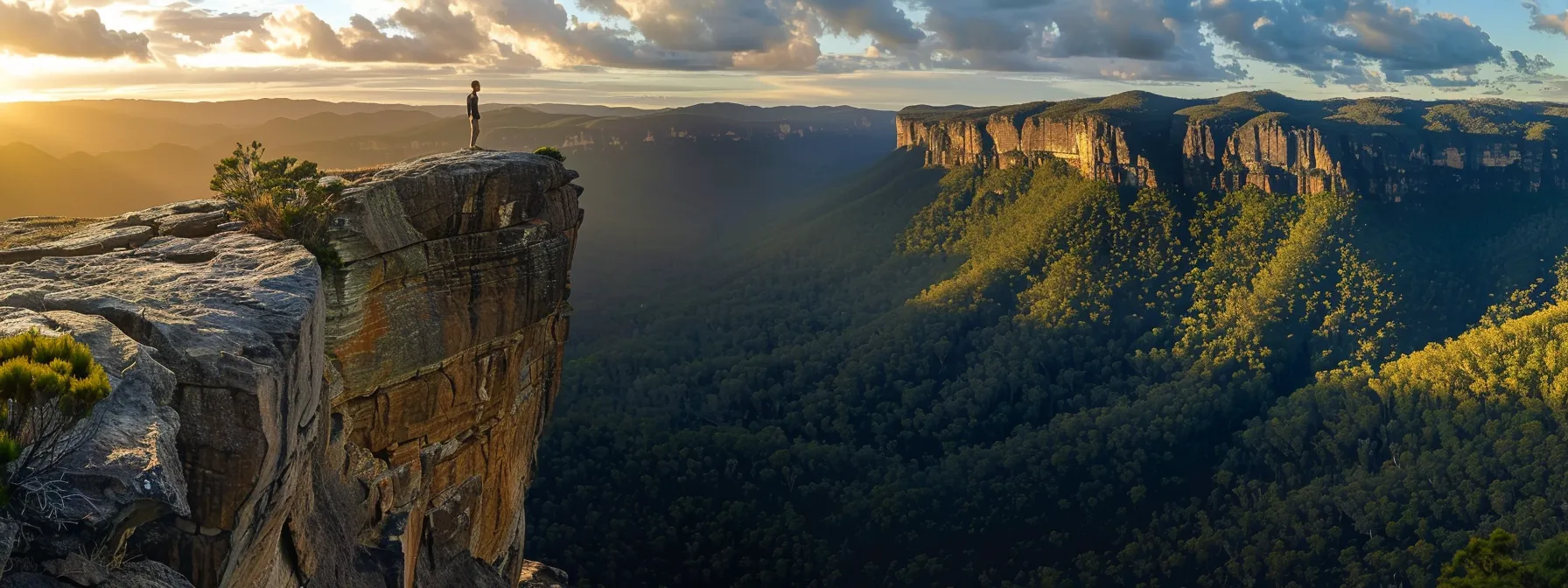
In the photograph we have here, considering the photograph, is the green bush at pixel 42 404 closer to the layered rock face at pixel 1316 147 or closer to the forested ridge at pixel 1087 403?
the forested ridge at pixel 1087 403

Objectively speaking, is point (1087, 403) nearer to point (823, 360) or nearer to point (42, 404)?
point (823, 360)

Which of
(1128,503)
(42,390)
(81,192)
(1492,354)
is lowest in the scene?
(1128,503)

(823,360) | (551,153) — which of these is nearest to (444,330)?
(551,153)

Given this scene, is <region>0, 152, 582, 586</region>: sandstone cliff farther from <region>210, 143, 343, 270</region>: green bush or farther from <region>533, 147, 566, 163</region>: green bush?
<region>533, 147, 566, 163</region>: green bush

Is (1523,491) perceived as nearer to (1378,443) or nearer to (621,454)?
(1378,443)

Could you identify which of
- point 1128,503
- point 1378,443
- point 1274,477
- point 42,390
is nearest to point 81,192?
point 1128,503

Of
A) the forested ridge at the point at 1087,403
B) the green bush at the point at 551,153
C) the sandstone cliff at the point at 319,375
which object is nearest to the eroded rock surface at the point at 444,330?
the sandstone cliff at the point at 319,375
